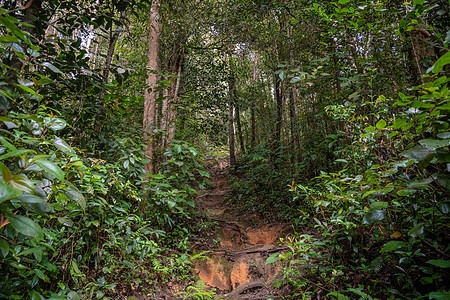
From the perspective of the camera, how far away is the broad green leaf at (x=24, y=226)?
0.83 metres

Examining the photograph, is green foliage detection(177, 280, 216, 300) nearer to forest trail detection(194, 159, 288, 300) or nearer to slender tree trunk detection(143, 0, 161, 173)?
forest trail detection(194, 159, 288, 300)

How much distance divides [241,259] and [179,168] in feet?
6.69

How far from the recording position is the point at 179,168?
3.98 meters

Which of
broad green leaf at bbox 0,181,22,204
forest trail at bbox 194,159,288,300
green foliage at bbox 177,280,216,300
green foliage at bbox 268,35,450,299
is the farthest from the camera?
forest trail at bbox 194,159,288,300

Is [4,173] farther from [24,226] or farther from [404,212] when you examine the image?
[404,212]

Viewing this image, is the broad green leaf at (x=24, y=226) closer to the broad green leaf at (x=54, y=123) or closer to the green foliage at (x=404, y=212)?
the broad green leaf at (x=54, y=123)

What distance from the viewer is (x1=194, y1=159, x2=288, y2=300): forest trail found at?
3.29 metres

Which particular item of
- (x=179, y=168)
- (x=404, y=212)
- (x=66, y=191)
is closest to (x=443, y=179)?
(x=404, y=212)

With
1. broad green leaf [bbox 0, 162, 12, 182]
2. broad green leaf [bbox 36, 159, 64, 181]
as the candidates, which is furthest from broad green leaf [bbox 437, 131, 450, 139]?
broad green leaf [bbox 0, 162, 12, 182]

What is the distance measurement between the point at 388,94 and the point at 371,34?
90 cm

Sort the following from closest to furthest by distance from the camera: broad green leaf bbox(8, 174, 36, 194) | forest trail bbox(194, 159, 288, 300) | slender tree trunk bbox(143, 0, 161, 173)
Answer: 1. broad green leaf bbox(8, 174, 36, 194)
2. forest trail bbox(194, 159, 288, 300)
3. slender tree trunk bbox(143, 0, 161, 173)

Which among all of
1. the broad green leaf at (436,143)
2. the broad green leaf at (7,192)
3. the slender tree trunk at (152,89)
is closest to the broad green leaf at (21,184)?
the broad green leaf at (7,192)

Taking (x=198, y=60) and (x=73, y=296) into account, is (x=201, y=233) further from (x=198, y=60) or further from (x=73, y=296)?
(x=198, y=60)

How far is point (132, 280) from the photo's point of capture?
2557 mm
